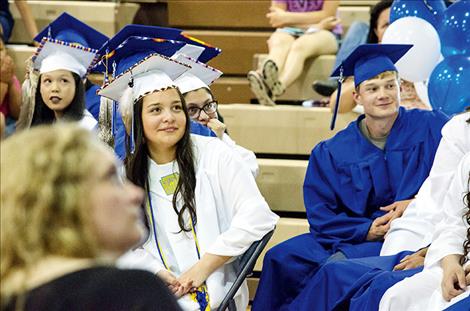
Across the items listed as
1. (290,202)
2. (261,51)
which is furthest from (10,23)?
(290,202)

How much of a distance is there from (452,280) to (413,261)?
39cm

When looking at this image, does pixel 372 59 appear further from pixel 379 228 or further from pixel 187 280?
pixel 187 280

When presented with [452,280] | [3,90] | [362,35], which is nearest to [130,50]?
[452,280]

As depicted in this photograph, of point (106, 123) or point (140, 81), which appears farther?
point (106, 123)

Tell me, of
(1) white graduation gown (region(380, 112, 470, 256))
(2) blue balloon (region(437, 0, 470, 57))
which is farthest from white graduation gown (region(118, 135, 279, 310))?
(2) blue balloon (region(437, 0, 470, 57))

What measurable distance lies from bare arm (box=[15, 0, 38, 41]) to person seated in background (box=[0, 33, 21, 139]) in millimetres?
703

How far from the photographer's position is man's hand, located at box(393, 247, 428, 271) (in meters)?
3.67

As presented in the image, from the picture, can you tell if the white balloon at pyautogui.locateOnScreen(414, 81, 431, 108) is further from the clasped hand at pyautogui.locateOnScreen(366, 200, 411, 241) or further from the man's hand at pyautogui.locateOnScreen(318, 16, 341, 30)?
the man's hand at pyautogui.locateOnScreen(318, 16, 341, 30)

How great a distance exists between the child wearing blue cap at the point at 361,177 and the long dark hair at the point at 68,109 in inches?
47.5

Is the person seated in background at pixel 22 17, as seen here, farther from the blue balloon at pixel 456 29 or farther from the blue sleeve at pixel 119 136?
the blue balloon at pixel 456 29

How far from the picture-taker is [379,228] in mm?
4156

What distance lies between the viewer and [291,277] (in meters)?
4.19

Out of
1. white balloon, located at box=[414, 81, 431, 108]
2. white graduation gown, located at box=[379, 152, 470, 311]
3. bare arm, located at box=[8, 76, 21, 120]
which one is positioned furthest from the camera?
bare arm, located at box=[8, 76, 21, 120]

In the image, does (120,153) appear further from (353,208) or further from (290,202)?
(290,202)
